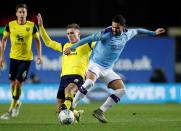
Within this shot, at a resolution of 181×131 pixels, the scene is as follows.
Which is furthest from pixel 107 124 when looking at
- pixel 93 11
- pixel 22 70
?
pixel 93 11

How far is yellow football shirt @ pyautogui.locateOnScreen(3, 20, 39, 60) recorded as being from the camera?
1670cm

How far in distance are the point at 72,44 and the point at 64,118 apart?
182 centimetres

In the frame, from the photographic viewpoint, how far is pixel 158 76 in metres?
26.5

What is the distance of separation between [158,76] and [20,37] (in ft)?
35.1

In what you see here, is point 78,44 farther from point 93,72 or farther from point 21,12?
point 21,12

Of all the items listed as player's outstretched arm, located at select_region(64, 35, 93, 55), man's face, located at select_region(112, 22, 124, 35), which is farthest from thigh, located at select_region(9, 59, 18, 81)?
man's face, located at select_region(112, 22, 124, 35)

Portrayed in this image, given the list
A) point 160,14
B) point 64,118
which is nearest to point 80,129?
point 64,118

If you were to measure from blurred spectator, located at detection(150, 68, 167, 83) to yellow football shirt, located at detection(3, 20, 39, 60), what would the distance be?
34.3ft

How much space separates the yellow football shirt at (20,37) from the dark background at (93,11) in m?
17.2

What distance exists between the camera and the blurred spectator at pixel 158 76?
26516 millimetres

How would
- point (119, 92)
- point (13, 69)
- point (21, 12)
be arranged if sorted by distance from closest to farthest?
point (119, 92) → point (21, 12) → point (13, 69)

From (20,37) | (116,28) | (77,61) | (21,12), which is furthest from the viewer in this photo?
(20,37)

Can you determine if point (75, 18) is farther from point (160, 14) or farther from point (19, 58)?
point (19, 58)

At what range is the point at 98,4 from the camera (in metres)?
34.7
